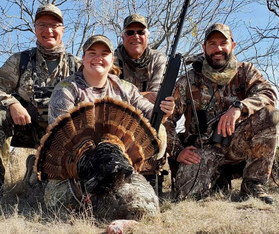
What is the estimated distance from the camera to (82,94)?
4168 millimetres

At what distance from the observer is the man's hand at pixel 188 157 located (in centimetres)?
503

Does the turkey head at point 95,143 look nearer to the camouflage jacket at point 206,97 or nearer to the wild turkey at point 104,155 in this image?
the wild turkey at point 104,155

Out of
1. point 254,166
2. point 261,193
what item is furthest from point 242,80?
point 261,193

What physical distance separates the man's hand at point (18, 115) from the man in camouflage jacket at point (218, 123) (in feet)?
5.62

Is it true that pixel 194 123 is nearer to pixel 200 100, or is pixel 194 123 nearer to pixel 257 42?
pixel 200 100

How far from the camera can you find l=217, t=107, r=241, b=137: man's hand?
4.50 meters

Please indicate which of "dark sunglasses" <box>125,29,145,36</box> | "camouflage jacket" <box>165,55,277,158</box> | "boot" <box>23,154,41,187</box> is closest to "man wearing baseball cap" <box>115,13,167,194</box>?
"dark sunglasses" <box>125,29,145,36</box>

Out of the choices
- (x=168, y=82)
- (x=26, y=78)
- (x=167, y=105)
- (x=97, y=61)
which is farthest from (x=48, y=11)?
(x=167, y=105)

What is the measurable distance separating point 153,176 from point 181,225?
1.00 meters

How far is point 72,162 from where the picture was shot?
3.76 m

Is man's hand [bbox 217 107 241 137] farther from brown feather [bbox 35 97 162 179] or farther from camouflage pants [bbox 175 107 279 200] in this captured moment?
brown feather [bbox 35 97 162 179]

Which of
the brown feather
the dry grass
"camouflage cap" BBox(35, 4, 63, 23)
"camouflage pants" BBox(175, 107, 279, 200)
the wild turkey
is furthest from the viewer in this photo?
"camouflage cap" BBox(35, 4, 63, 23)

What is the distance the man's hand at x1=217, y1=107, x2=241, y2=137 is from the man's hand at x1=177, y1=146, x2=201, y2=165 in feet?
1.89

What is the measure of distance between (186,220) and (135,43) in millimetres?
2952
